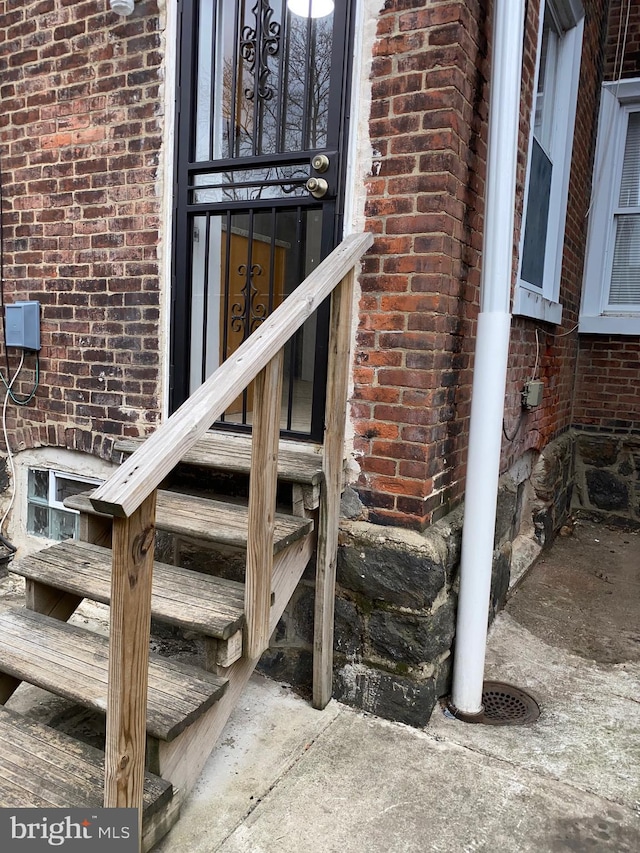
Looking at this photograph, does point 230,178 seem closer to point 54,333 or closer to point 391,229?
point 391,229

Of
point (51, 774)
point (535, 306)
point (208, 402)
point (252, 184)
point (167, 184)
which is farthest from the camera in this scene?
point (535, 306)

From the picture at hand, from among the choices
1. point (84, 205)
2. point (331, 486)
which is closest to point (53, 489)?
point (84, 205)

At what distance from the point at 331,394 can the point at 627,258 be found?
3787 millimetres

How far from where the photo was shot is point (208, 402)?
1.56 metres

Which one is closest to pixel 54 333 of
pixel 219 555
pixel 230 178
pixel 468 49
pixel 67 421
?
pixel 67 421

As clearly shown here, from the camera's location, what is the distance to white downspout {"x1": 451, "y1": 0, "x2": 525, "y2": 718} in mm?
2254

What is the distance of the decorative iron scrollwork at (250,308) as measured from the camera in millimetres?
2742

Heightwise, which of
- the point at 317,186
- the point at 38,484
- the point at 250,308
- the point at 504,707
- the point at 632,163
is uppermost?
the point at 632,163

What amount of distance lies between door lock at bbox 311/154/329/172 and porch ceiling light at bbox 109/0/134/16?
1.18 meters

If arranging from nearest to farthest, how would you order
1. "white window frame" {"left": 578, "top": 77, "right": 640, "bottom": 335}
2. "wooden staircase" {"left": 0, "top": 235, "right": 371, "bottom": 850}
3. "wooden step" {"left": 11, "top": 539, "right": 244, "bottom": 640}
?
"wooden staircase" {"left": 0, "top": 235, "right": 371, "bottom": 850} < "wooden step" {"left": 11, "top": 539, "right": 244, "bottom": 640} < "white window frame" {"left": 578, "top": 77, "right": 640, "bottom": 335}

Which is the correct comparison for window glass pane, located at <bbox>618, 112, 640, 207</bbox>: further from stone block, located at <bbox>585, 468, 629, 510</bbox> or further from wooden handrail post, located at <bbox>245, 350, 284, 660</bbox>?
wooden handrail post, located at <bbox>245, 350, 284, 660</bbox>

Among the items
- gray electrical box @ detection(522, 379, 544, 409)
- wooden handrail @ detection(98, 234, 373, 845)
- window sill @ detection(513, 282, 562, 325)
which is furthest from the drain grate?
window sill @ detection(513, 282, 562, 325)

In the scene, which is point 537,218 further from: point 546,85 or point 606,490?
point 606,490

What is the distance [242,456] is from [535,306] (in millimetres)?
1987
